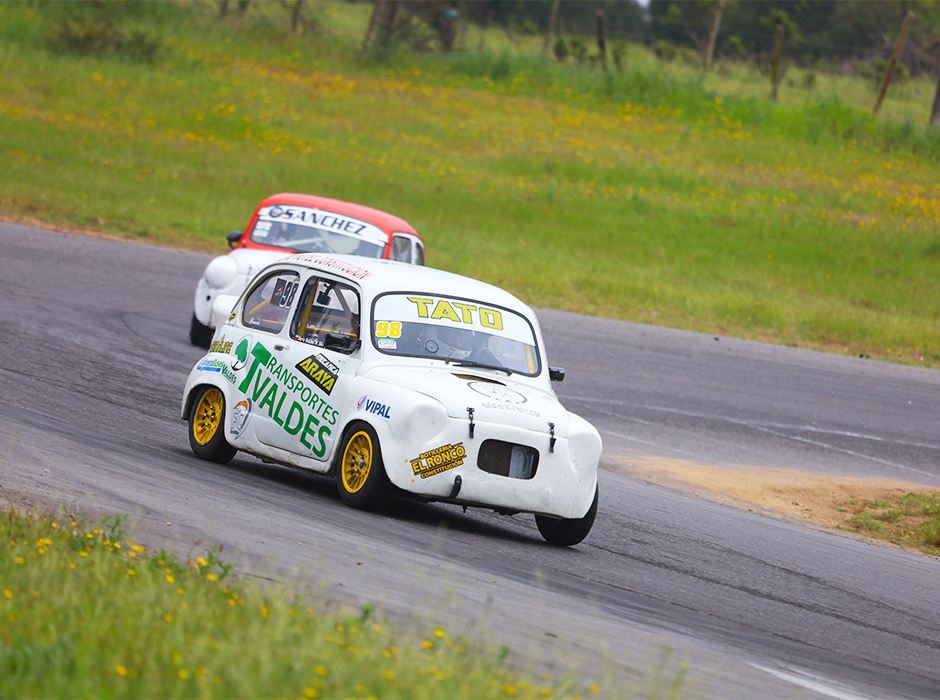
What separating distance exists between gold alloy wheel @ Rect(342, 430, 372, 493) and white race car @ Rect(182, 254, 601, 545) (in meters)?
0.01

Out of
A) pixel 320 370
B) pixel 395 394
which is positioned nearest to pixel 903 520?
pixel 395 394

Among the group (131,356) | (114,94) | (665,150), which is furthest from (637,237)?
(131,356)

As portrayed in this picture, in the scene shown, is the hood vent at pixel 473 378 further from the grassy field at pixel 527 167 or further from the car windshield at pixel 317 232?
the grassy field at pixel 527 167

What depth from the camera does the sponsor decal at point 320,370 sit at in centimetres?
775

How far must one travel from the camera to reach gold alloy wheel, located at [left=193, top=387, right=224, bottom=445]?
28.3ft

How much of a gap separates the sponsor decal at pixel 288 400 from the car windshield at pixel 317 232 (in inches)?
212

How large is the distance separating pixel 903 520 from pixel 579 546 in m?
4.23

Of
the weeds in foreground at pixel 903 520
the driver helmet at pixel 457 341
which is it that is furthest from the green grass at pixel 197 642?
the weeds in foreground at pixel 903 520

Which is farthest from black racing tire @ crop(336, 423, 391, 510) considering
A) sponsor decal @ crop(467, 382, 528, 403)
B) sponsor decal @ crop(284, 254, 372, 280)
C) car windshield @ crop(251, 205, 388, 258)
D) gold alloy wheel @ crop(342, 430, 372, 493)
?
car windshield @ crop(251, 205, 388, 258)

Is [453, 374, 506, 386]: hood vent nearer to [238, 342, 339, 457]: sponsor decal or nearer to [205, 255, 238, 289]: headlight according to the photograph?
[238, 342, 339, 457]: sponsor decal

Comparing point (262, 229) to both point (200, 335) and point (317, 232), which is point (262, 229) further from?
point (200, 335)

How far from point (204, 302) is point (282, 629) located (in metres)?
10.0

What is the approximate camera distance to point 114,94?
37.3 m

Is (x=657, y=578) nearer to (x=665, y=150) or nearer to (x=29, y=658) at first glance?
(x=29, y=658)
